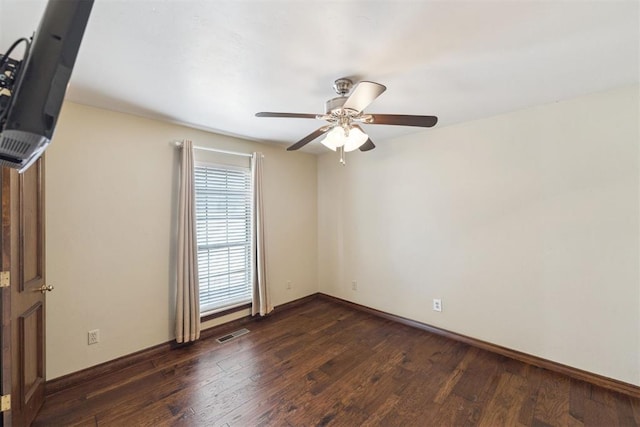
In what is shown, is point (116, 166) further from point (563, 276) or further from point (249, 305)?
point (563, 276)

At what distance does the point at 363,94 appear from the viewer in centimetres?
153

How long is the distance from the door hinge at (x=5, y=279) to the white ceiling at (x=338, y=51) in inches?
51.2

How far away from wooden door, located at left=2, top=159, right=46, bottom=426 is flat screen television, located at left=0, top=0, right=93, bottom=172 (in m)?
1.31

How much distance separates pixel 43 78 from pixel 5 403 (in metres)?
1.91

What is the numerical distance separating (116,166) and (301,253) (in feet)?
8.37

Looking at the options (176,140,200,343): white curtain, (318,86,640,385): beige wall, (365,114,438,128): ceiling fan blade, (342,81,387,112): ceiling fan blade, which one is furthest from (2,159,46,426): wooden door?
(318,86,640,385): beige wall

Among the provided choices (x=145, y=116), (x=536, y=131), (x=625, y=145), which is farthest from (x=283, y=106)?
(x=625, y=145)

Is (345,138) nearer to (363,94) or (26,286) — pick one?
(363,94)

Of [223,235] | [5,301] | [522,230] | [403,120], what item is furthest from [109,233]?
[522,230]

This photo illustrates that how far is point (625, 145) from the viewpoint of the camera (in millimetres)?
2062

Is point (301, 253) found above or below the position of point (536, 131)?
below

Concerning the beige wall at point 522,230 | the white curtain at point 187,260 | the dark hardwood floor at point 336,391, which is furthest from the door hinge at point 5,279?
the beige wall at point 522,230

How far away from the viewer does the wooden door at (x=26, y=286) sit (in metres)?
1.53

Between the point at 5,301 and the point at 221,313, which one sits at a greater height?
→ the point at 5,301
